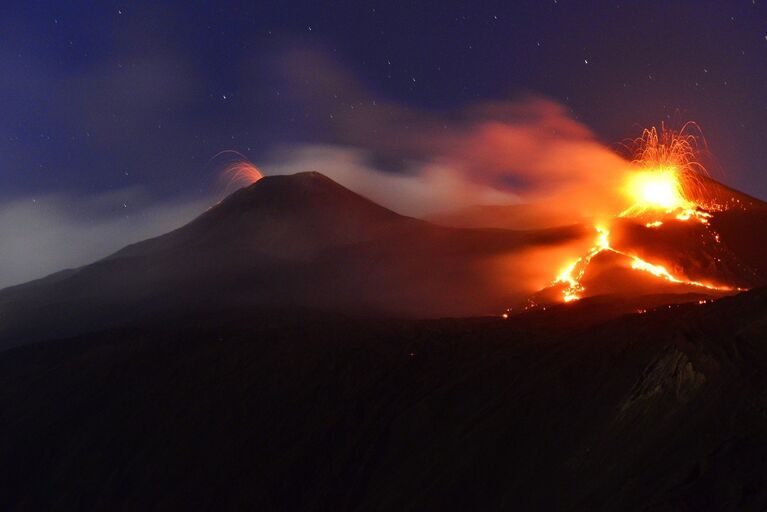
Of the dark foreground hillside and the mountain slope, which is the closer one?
the dark foreground hillside

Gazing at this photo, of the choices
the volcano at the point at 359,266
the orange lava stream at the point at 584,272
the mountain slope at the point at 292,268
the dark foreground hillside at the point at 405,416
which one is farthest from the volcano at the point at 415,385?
the orange lava stream at the point at 584,272

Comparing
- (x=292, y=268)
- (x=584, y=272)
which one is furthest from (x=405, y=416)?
(x=292, y=268)

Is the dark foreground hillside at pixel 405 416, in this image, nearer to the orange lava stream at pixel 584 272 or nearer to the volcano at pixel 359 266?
the volcano at pixel 359 266

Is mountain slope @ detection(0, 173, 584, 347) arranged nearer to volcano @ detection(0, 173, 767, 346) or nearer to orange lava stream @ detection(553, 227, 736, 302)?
volcano @ detection(0, 173, 767, 346)

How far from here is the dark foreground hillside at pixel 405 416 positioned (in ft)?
77.3

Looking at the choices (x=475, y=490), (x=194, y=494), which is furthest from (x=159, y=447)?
(x=475, y=490)

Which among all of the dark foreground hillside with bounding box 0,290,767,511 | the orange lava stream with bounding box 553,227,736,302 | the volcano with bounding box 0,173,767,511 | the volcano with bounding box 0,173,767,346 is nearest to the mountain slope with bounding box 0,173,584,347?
the volcano with bounding box 0,173,767,346

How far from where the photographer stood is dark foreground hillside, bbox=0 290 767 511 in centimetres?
2356

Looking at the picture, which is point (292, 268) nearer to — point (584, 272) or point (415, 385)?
point (584, 272)

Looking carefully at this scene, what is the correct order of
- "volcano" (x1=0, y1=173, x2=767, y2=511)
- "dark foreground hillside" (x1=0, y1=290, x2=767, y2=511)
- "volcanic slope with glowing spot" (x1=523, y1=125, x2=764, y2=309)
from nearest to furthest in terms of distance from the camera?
1. "dark foreground hillside" (x1=0, y1=290, x2=767, y2=511)
2. "volcano" (x1=0, y1=173, x2=767, y2=511)
3. "volcanic slope with glowing spot" (x1=523, y1=125, x2=764, y2=309)

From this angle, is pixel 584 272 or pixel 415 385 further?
pixel 584 272

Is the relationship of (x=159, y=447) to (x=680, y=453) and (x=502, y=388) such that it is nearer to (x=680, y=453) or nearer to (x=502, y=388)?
(x=502, y=388)

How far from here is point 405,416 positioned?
38.6m

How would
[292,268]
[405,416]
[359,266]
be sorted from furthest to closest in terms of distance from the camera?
[292,268] < [359,266] < [405,416]
